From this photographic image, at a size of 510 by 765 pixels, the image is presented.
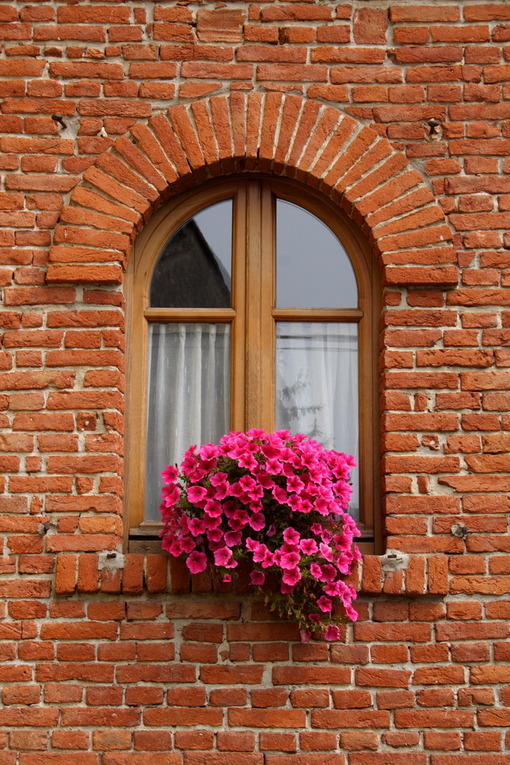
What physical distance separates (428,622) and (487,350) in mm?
1246

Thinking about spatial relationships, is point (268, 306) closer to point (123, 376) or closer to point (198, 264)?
point (198, 264)

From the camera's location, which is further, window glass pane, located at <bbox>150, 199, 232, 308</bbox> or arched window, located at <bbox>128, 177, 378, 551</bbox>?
window glass pane, located at <bbox>150, 199, 232, 308</bbox>

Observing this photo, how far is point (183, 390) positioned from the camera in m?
4.26

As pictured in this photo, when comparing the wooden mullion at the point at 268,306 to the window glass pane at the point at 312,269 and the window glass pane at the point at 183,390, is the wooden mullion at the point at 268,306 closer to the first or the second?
the window glass pane at the point at 312,269

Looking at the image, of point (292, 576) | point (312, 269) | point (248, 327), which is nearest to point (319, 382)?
point (248, 327)

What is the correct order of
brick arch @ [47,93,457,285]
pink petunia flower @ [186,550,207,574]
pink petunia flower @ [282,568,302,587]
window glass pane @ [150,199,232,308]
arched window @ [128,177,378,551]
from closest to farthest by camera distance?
pink petunia flower @ [282,568,302,587] < pink petunia flower @ [186,550,207,574] < brick arch @ [47,93,457,285] < arched window @ [128,177,378,551] < window glass pane @ [150,199,232,308]

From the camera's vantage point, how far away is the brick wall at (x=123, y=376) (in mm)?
3742

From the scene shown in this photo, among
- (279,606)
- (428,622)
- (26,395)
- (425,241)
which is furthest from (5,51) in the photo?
(428,622)

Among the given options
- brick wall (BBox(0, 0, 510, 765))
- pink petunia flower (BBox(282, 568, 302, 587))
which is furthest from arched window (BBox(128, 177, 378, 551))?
pink petunia flower (BBox(282, 568, 302, 587))

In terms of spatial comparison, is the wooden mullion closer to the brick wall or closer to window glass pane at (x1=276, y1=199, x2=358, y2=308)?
window glass pane at (x1=276, y1=199, x2=358, y2=308)

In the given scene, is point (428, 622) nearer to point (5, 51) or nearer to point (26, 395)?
point (26, 395)

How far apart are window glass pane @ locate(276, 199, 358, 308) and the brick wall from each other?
26cm

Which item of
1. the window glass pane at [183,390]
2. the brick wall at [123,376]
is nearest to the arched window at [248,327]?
the window glass pane at [183,390]

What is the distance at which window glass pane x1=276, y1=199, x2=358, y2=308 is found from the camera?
4.32 m
